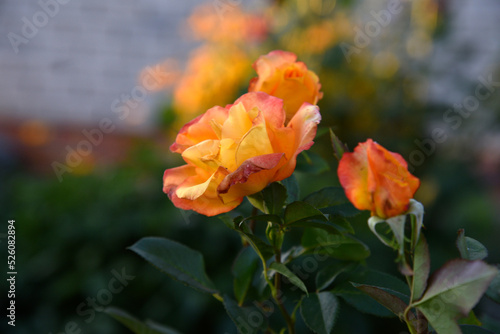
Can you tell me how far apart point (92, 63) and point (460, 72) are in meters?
3.32

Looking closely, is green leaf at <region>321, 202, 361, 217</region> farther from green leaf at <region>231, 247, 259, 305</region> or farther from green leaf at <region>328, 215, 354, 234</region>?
green leaf at <region>231, 247, 259, 305</region>

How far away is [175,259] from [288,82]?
0.71 ft

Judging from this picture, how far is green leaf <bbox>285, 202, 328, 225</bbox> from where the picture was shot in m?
0.40

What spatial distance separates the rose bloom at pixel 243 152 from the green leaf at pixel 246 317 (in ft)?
0.31

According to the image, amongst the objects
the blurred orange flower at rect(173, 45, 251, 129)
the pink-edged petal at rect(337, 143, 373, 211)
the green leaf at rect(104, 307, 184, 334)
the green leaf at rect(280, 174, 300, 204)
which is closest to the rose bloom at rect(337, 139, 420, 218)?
the pink-edged petal at rect(337, 143, 373, 211)

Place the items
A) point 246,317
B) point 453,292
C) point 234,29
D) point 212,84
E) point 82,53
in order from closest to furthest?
point 453,292
point 246,317
point 212,84
point 234,29
point 82,53

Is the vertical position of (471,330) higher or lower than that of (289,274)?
lower

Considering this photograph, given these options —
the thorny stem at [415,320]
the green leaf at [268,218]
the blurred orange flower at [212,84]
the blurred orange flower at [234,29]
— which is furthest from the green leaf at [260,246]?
the blurred orange flower at [234,29]

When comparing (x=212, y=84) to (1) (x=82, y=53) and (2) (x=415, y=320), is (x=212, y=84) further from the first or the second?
(1) (x=82, y=53)

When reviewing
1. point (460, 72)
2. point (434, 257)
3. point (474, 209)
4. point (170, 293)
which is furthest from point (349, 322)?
point (460, 72)

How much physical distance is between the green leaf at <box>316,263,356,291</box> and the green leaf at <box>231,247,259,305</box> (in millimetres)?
75

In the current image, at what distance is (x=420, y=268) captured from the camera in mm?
358

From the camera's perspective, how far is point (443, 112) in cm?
230

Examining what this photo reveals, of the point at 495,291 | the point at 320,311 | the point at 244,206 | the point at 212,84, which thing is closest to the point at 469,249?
the point at 495,291
